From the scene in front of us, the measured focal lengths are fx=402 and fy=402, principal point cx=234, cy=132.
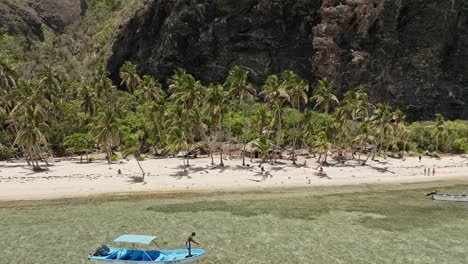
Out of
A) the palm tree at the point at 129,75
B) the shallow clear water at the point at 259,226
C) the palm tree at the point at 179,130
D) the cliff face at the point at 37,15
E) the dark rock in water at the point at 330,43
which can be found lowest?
the shallow clear water at the point at 259,226

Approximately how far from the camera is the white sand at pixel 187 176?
49312 mm

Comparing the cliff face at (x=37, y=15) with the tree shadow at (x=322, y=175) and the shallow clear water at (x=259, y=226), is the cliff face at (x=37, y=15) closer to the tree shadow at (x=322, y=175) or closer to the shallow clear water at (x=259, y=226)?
the shallow clear water at (x=259, y=226)

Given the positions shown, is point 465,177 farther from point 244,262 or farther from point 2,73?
point 2,73

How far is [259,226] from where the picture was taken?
35.6 m

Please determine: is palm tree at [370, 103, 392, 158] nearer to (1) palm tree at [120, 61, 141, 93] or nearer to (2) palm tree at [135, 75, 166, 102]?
(2) palm tree at [135, 75, 166, 102]

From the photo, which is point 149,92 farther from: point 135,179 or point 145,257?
point 145,257

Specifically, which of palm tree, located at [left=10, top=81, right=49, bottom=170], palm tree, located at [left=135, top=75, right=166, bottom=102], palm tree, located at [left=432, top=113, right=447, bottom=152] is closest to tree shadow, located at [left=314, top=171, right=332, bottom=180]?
palm tree, located at [left=432, top=113, right=447, bottom=152]

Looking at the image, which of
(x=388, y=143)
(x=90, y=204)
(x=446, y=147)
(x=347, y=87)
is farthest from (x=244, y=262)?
(x=347, y=87)

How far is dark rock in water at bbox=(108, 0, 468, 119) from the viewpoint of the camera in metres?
101

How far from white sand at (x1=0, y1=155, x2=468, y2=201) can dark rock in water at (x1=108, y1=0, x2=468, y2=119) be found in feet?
120

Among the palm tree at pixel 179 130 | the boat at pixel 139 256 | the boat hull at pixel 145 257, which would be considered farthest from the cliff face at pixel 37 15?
the boat hull at pixel 145 257

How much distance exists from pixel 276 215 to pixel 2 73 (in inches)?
2423

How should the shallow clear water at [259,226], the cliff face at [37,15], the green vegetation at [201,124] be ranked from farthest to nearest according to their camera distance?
the cliff face at [37,15] < the green vegetation at [201,124] < the shallow clear water at [259,226]

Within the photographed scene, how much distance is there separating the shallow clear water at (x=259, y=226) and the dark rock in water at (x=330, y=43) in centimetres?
5981
